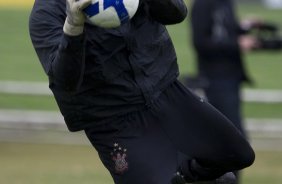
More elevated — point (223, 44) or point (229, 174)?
point (229, 174)

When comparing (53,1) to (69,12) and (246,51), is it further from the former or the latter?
(246,51)

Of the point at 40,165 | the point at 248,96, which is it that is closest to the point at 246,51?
the point at 248,96

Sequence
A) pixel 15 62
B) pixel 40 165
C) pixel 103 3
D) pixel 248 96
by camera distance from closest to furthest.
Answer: pixel 103 3 → pixel 40 165 → pixel 248 96 → pixel 15 62

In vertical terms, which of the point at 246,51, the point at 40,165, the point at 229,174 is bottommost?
the point at 246,51

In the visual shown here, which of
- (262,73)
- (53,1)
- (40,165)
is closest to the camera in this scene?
(53,1)

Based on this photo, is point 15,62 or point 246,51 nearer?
point 15,62

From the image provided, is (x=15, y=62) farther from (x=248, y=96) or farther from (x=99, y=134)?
(x=99, y=134)

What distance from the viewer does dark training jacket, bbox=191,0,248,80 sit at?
10.1m

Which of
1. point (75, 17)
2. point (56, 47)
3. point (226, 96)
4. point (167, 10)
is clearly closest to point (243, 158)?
point (167, 10)

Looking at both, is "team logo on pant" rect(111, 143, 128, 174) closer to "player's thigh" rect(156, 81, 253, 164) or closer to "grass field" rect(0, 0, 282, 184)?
"player's thigh" rect(156, 81, 253, 164)

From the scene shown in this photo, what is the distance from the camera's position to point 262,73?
828 inches

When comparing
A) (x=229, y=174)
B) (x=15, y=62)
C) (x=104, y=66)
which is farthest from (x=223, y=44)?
(x=15, y=62)

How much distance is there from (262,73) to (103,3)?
52.3 ft

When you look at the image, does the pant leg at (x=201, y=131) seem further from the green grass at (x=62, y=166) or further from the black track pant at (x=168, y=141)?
the green grass at (x=62, y=166)
